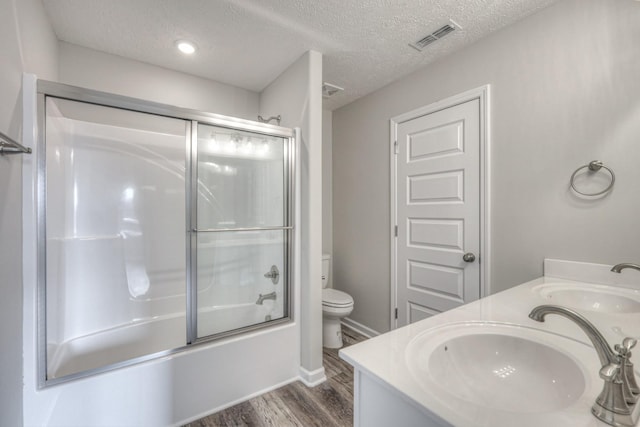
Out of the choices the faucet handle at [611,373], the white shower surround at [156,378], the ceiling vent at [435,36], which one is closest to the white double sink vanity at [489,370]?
the faucet handle at [611,373]

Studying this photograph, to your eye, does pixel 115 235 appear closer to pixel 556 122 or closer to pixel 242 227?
pixel 242 227

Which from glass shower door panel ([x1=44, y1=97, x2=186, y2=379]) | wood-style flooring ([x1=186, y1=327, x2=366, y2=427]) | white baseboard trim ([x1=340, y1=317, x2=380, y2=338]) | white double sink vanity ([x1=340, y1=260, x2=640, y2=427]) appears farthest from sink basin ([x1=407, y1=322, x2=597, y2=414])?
glass shower door panel ([x1=44, y1=97, x2=186, y2=379])

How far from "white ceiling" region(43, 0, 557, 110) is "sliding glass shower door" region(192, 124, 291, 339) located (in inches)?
25.0

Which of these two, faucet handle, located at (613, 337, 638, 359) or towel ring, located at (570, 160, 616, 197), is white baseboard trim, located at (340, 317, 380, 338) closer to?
towel ring, located at (570, 160, 616, 197)

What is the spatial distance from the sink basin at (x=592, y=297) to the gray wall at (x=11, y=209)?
2258 mm

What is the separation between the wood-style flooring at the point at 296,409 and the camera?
1633mm

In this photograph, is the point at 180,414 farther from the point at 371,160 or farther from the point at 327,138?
the point at 327,138

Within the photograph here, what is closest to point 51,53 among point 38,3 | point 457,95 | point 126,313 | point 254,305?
point 38,3

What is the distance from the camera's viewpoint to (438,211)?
7.11 ft

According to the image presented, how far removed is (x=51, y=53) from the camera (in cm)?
172

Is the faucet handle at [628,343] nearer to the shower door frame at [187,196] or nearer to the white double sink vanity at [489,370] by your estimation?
the white double sink vanity at [489,370]

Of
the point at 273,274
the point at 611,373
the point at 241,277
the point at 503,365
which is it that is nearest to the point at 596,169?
the point at 503,365

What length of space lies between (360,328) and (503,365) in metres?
2.03

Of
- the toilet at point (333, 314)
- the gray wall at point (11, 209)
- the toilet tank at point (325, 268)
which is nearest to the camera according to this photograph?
the gray wall at point (11, 209)
